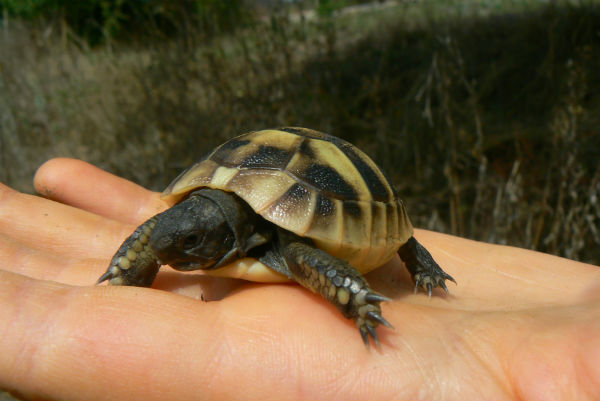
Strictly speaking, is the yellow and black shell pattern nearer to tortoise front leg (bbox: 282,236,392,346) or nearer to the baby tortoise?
the baby tortoise

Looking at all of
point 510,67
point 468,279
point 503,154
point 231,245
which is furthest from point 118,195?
point 510,67

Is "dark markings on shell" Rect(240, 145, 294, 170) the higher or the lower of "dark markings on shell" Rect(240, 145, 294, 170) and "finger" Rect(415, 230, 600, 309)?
the higher

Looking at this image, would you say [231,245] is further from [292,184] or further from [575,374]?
[575,374]

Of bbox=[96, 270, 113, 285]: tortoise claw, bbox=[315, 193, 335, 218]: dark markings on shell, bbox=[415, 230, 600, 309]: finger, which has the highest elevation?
bbox=[315, 193, 335, 218]: dark markings on shell

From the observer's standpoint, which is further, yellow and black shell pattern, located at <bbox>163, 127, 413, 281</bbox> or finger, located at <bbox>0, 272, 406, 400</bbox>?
yellow and black shell pattern, located at <bbox>163, 127, 413, 281</bbox>

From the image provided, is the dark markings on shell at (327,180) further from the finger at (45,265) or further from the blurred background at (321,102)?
the blurred background at (321,102)

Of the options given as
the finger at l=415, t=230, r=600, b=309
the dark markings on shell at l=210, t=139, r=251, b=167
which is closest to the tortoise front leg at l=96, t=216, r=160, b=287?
the dark markings on shell at l=210, t=139, r=251, b=167
